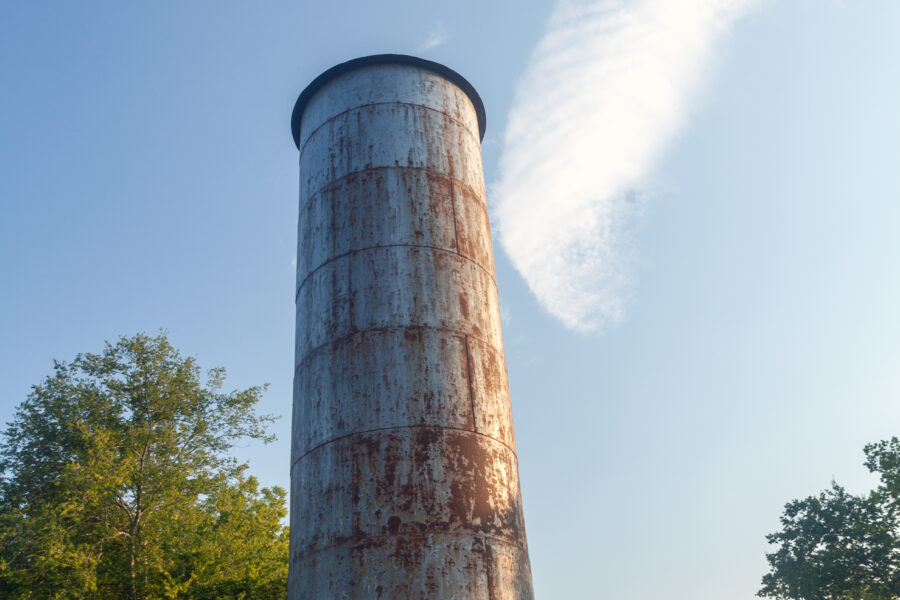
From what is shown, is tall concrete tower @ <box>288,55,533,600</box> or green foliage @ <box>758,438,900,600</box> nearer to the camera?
tall concrete tower @ <box>288,55,533,600</box>

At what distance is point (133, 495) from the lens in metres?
23.6

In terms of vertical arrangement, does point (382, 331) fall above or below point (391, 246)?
below

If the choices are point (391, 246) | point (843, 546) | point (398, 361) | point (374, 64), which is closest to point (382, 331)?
point (398, 361)

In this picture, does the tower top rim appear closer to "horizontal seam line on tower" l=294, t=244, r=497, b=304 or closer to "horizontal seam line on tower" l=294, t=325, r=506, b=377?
"horizontal seam line on tower" l=294, t=244, r=497, b=304

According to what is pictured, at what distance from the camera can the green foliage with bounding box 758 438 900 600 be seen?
31406 millimetres

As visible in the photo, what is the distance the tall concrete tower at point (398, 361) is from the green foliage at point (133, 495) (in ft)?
47.9

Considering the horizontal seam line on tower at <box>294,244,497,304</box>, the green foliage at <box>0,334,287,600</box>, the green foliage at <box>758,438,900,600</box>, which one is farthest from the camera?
the green foliage at <box>758,438,900,600</box>

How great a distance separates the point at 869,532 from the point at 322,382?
3350 centimetres

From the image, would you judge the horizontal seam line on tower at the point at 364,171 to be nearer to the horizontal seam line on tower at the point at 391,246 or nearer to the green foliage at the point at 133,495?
the horizontal seam line on tower at the point at 391,246

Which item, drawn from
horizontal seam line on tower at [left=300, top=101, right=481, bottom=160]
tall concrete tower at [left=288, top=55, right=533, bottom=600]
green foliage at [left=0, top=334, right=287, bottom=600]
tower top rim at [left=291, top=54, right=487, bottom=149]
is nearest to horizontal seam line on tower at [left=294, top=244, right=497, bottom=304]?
tall concrete tower at [left=288, top=55, right=533, bottom=600]

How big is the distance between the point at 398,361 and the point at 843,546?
34.3 meters

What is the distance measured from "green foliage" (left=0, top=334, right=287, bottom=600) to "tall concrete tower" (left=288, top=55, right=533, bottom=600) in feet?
47.9

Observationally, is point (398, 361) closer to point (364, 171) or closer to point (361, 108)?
point (364, 171)

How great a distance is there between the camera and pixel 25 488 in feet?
76.5
